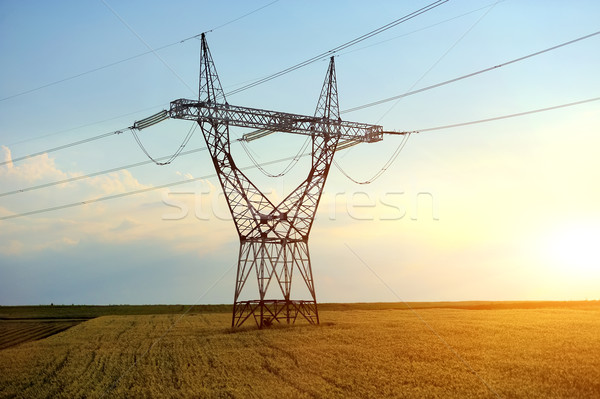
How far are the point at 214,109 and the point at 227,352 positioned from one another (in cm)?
1657

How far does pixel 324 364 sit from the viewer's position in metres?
26.2

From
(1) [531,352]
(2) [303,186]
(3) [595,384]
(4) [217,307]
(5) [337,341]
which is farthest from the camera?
(4) [217,307]

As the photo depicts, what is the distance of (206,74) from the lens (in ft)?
133

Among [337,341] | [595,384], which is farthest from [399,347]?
[595,384]

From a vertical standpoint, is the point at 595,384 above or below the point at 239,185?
below

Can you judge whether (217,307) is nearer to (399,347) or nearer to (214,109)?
(214,109)

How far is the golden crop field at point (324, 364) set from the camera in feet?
70.2

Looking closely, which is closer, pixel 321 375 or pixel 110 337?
pixel 321 375

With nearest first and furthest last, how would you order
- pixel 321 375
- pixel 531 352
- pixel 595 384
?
pixel 595 384 → pixel 321 375 → pixel 531 352

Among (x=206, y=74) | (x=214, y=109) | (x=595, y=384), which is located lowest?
(x=595, y=384)

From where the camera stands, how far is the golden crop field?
2141cm

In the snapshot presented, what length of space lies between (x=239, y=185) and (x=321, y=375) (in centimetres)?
2082

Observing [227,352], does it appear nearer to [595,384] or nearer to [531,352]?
[531,352]

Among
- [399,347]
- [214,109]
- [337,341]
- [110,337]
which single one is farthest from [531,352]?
[110,337]
